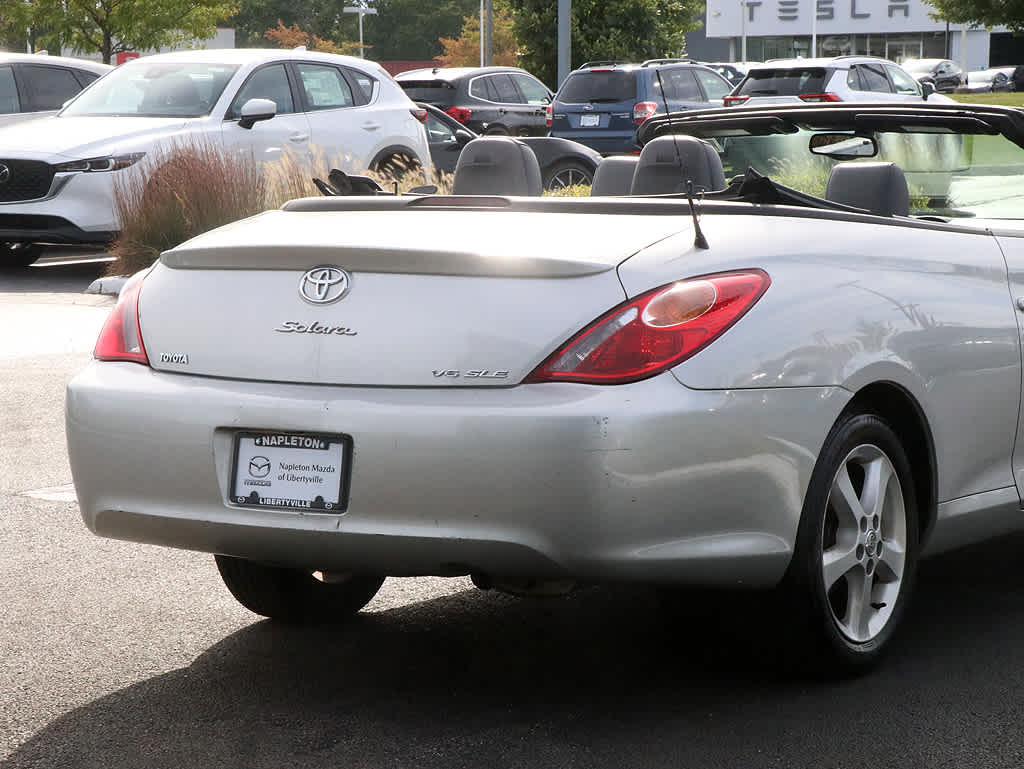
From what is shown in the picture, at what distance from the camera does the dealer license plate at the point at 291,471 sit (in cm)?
356

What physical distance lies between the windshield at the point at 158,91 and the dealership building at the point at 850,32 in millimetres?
62048

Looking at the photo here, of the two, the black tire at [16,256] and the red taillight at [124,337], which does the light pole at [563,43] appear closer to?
the black tire at [16,256]

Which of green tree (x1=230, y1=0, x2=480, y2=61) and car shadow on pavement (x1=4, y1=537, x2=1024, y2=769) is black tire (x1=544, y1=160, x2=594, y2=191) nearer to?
car shadow on pavement (x1=4, y1=537, x2=1024, y2=769)

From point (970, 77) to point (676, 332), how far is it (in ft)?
206

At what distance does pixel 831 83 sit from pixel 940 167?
18451 millimetres

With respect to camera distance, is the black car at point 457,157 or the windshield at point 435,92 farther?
the windshield at point 435,92

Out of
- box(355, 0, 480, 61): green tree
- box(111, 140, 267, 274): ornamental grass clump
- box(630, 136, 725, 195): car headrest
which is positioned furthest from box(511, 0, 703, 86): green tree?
box(355, 0, 480, 61): green tree

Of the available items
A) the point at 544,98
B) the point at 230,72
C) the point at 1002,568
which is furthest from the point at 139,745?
the point at 544,98

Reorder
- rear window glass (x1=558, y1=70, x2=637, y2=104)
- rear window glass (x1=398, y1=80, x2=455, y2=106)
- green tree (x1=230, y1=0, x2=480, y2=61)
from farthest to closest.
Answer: green tree (x1=230, y1=0, x2=480, y2=61) → rear window glass (x1=398, y1=80, x2=455, y2=106) → rear window glass (x1=558, y1=70, x2=637, y2=104)

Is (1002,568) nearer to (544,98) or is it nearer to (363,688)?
(363,688)

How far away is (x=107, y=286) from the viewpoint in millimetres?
13141

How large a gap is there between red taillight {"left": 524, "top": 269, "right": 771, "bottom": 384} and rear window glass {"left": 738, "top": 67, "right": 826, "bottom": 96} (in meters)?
20.6

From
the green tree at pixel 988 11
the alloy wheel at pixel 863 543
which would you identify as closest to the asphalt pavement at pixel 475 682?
the alloy wheel at pixel 863 543

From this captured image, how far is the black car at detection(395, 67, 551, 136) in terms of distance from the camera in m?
24.6
